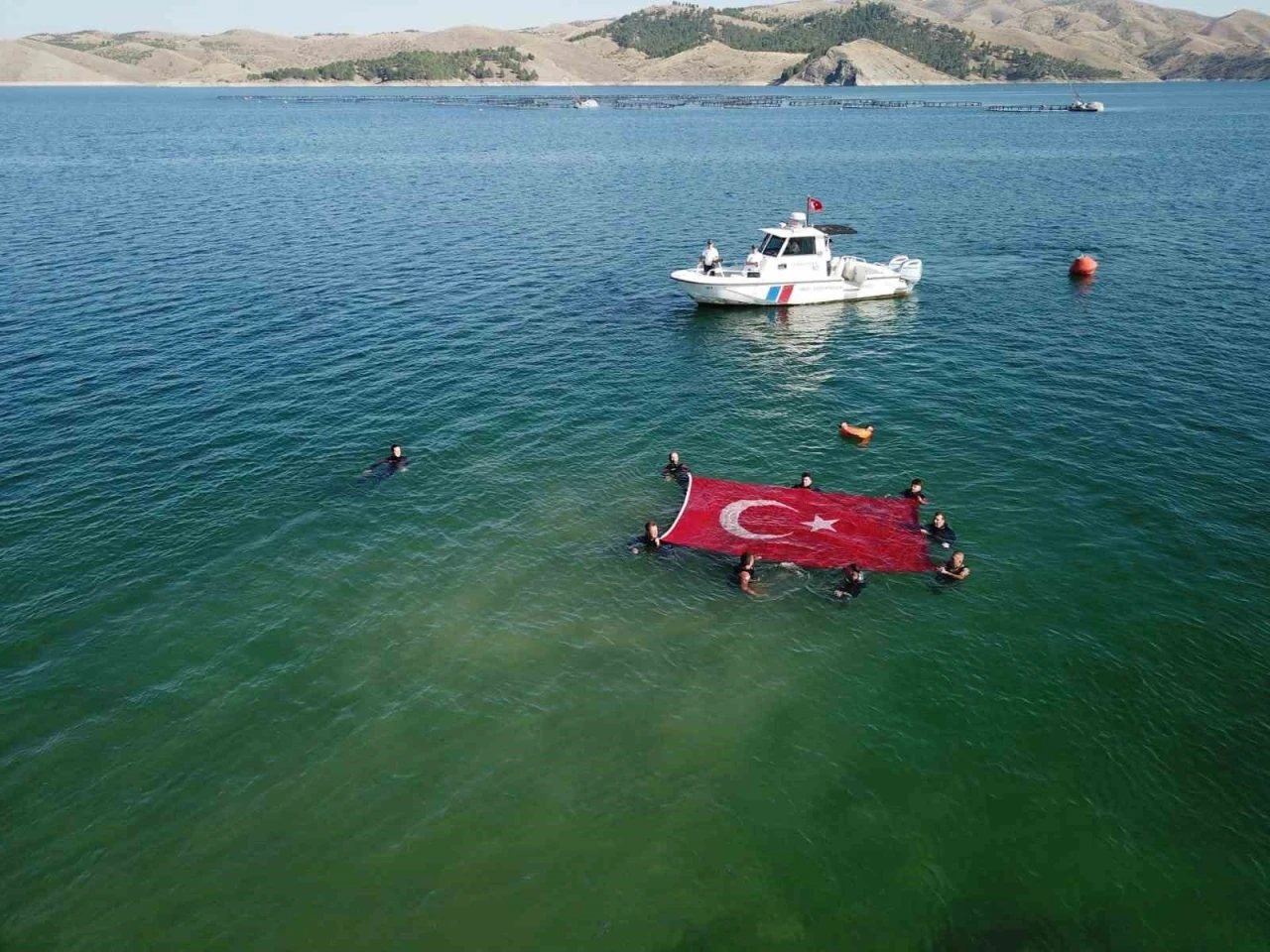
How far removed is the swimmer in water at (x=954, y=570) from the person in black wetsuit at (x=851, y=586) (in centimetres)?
330

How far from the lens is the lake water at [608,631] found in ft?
61.0

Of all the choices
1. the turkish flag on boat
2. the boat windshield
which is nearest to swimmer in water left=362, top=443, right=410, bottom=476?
the turkish flag on boat

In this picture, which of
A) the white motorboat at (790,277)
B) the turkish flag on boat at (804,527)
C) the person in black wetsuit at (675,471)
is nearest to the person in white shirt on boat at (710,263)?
the white motorboat at (790,277)

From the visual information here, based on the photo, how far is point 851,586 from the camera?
28203mm

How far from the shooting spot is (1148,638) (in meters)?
26.1

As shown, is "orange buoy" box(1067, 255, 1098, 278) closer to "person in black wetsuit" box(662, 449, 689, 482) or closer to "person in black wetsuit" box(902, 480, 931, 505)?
"person in black wetsuit" box(902, 480, 931, 505)

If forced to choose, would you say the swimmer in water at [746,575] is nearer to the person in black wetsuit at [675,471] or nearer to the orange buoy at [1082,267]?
the person in black wetsuit at [675,471]

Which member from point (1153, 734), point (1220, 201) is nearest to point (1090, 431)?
point (1153, 734)

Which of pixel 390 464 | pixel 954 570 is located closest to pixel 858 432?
pixel 954 570

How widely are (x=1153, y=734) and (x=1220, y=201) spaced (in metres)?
98.1

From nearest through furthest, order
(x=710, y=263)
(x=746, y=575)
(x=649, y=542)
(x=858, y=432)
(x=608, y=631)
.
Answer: (x=608, y=631), (x=746, y=575), (x=649, y=542), (x=858, y=432), (x=710, y=263)

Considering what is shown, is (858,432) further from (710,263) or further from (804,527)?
(710,263)

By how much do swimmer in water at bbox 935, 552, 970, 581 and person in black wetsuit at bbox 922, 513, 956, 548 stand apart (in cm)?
194

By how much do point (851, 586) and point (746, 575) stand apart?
3930 mm
